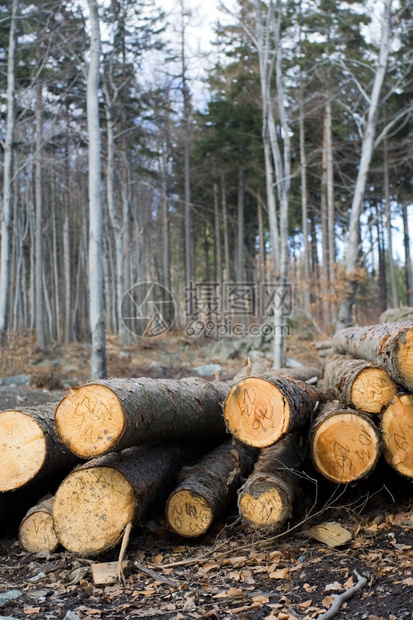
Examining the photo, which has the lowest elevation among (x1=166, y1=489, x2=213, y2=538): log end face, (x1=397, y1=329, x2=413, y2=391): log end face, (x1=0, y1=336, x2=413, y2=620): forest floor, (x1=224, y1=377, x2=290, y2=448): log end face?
(x1=0, y1=336, x2=413, y2=620): forest floor

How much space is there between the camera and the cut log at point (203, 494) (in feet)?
13.3

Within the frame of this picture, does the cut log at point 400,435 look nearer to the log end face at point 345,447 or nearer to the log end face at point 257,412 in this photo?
the log end face at point 345,447

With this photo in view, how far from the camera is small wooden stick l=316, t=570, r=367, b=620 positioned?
9.36ft

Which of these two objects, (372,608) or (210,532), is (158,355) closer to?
(210,532)

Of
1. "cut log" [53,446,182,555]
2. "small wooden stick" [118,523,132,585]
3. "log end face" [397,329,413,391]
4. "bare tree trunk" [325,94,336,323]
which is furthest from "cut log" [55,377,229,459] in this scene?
"bare tree trunk" [325,94,336,323]

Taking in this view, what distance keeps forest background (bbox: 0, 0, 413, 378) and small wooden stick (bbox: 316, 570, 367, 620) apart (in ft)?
23.2

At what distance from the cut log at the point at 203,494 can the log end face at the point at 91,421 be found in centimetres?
78

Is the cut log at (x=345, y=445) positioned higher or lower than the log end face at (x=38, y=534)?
higher

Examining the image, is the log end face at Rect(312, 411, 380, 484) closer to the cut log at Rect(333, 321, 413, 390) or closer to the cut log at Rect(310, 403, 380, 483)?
the cut log at Rect(310, 403, 380, 483)

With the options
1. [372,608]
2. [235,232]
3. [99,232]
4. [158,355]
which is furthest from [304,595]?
[235,232]

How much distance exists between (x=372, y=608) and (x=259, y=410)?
1499 millimetres

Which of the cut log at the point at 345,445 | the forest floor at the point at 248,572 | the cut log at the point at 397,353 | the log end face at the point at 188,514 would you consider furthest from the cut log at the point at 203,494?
the cut log at the point at 397,353

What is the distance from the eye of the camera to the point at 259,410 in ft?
13.1

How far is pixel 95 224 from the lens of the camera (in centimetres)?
1009
